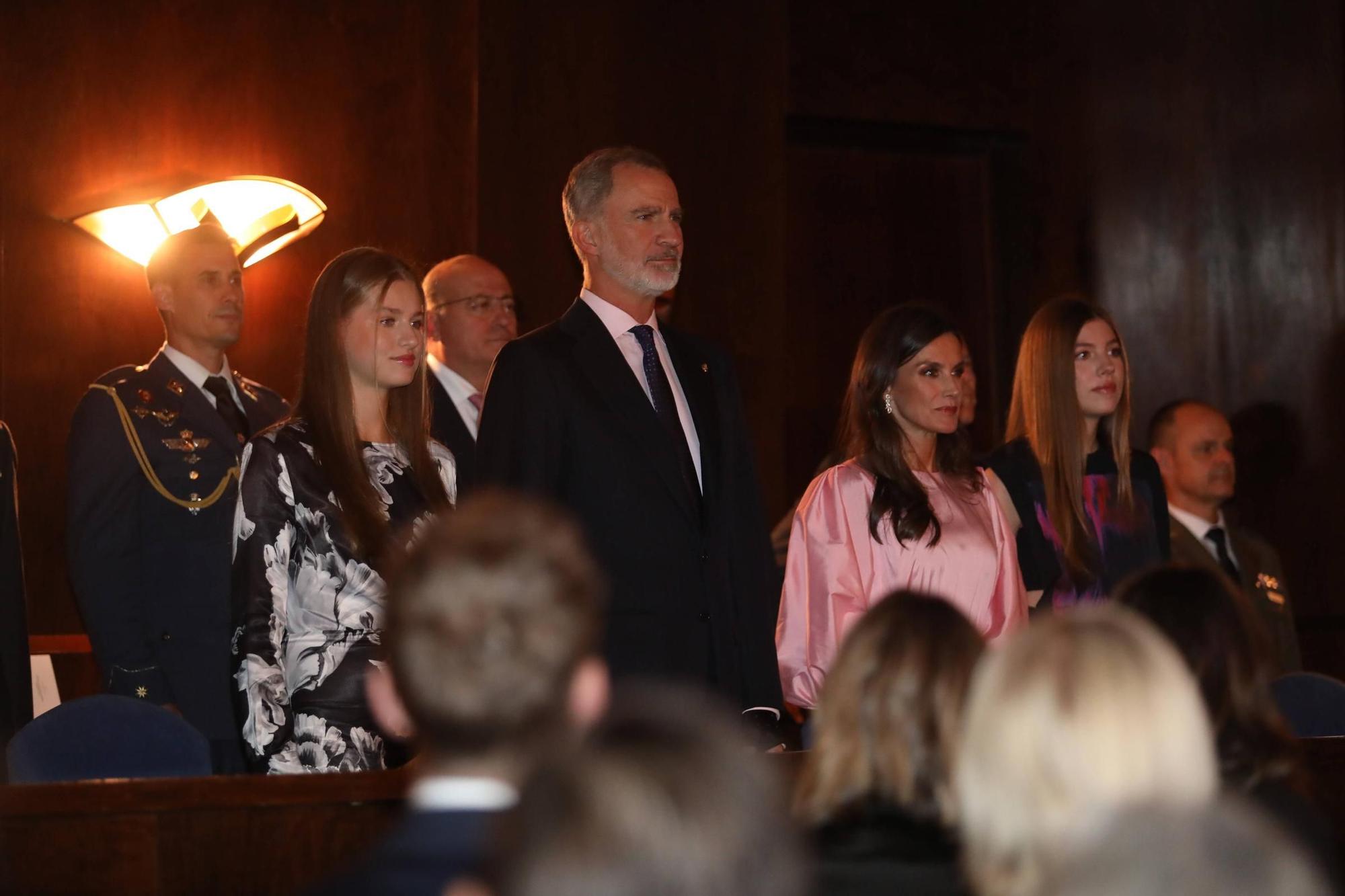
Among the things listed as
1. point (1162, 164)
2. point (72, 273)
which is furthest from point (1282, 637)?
point (72, 273)

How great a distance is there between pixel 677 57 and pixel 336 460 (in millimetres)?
2842

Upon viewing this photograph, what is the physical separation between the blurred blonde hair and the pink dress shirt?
2.02m

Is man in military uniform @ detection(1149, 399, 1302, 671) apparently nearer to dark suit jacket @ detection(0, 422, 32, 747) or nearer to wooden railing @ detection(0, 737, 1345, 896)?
wooden railing @ detection(0, 737, 1345, 896)

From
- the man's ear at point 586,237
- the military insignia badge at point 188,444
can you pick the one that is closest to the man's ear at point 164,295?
the military insignia badge at point 188,444

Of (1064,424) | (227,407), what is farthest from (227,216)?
(1064,424)

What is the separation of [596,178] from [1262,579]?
9.56 ft

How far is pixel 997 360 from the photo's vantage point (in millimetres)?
6172

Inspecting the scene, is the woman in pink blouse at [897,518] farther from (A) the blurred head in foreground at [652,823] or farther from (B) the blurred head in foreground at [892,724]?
(A) the blurred head in foreground at [652,823]

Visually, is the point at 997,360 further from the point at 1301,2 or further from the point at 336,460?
the point at 336,460

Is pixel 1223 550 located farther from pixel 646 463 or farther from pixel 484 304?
Answer: pixel 646 463

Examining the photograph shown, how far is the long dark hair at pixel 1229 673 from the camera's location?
1.88 meters

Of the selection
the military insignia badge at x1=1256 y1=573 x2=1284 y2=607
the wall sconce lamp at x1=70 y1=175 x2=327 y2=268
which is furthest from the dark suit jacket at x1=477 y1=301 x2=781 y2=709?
the military insignia badge at x1=1256 y1=573 x2=1284 y2=607

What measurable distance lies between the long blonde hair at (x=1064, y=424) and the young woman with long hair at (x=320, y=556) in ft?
5.04

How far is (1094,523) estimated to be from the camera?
155 inches
